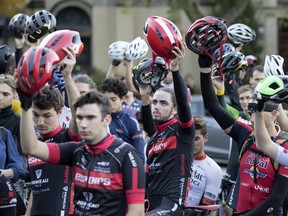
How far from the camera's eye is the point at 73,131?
931cm

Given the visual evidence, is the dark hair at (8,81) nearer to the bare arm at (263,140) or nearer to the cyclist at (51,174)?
the cyclist at (51,174)

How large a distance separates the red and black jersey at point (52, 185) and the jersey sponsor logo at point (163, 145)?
909mm

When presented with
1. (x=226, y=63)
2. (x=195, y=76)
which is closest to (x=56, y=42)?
(x=226, y=63)

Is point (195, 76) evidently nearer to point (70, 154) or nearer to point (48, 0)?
point (48, 0)

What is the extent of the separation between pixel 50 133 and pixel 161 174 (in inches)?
46.4

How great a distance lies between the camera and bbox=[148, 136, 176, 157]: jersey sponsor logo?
980cm

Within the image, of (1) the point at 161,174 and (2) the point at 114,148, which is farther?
(1) the point at 161,174

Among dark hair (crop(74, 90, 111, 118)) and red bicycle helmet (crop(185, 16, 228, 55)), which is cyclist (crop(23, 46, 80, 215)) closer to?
dark hair (crop(74, 90, 111, 118))

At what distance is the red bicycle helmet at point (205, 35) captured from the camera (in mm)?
9586

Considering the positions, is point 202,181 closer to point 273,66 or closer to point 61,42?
point 273,66

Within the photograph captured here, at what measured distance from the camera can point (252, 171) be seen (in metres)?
9.91

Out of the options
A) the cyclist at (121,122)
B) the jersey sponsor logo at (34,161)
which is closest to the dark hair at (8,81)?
the cyclist at (121,122)

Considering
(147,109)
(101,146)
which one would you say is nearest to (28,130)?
(101,146)

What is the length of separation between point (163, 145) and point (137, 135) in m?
2.22
